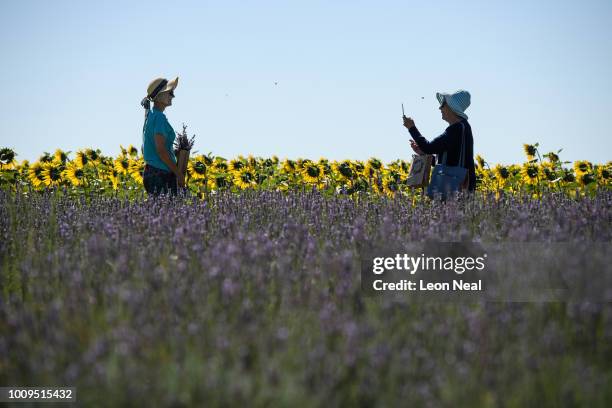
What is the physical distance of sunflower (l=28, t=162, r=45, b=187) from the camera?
373 inches

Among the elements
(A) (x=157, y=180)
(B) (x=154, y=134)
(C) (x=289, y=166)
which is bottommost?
(A) (x=157, y=180)

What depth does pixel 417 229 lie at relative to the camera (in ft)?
13.4

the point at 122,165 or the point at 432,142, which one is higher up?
the point at 122,165

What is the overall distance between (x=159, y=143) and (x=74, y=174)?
12.2 feet

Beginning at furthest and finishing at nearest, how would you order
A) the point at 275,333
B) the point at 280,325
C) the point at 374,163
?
the point at 374,163
the point at 280,325
the point at 275,333

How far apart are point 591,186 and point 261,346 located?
7674 mm

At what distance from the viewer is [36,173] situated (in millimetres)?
9531

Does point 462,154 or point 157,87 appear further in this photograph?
point 157,87

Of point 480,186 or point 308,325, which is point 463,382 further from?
point 480,186

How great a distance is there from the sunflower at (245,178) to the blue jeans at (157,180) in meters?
3.38

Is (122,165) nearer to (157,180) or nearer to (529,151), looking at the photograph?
(157,180)

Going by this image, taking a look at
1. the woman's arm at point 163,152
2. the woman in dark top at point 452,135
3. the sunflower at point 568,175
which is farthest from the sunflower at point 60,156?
the sunflower at point 568,175

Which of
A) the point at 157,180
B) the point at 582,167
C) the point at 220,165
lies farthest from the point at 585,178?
the point at 157,180

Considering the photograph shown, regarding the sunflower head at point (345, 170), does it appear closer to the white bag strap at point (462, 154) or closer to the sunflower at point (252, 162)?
the sunflower at point (252, 162)
